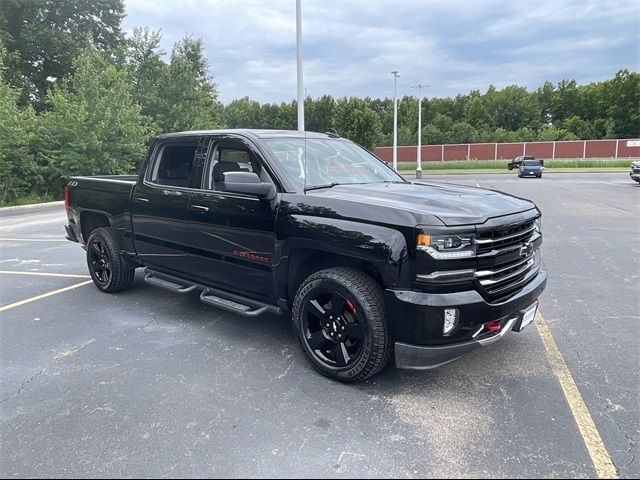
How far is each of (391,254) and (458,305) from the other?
0.54m

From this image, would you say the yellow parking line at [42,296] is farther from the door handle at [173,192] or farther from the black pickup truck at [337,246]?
the door handle at [173,192]

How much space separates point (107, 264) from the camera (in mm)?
5891

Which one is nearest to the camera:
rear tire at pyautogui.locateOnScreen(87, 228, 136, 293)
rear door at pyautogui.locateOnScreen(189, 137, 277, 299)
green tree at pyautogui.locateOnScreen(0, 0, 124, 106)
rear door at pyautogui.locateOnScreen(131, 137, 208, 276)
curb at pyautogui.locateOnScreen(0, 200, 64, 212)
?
rear door at pyautogui.locateOnScreen(189, 137, 277, 299)

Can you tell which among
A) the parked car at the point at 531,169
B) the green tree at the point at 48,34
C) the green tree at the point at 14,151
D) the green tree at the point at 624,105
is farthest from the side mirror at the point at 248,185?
the green tree at the point at 624,105

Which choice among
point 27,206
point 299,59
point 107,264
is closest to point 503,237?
point 107,264

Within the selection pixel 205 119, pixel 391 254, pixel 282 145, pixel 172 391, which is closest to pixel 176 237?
pixel 282 145

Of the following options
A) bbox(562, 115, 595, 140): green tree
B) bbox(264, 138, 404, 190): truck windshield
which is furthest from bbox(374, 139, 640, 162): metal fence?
bbox(264, 138, 404, 190): truck windshield

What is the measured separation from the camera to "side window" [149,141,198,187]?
4.94 metres

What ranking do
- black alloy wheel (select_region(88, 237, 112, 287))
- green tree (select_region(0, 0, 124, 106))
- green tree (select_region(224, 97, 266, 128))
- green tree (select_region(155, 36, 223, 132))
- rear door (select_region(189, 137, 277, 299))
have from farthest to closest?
green tree (select_region(224, 97, 266, 128))
green tree (select_region(0, 0, 124, 106))
green tree (select_region(155, 36, 223, 132))
black alloy wheel (select_region(88, 237, 112, 287))
rear door (select_region(189, 137, 277, 299))

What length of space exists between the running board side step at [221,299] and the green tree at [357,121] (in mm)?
47138

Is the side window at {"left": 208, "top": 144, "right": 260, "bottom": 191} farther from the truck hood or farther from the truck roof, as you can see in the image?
the truck hood

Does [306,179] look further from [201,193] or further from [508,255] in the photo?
[508,255]

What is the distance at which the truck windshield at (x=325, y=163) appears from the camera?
4207 mm

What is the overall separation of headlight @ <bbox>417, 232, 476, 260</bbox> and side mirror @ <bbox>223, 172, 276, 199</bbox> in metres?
1.32
